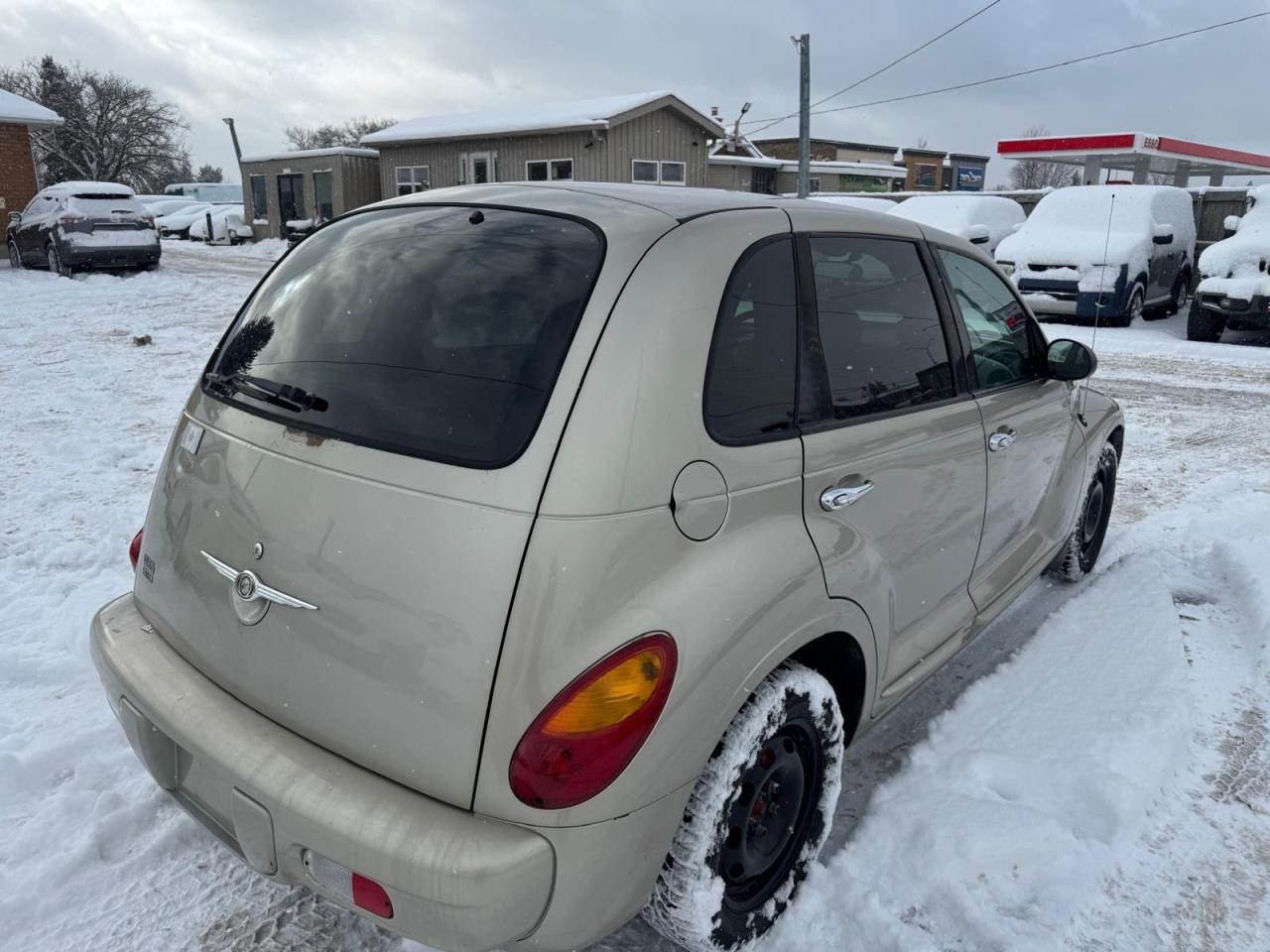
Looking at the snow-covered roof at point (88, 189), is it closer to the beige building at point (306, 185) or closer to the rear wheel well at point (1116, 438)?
the beige building at point (306, 185)

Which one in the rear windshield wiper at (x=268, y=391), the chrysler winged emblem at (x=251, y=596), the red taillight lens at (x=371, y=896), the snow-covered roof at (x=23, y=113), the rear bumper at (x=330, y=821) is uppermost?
the snow-covered roof at (x=23, y=113)

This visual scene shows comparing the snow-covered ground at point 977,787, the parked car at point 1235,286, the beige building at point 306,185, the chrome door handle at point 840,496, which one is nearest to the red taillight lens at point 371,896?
the snow-covered ground at point 977,787

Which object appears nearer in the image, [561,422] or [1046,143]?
[561,422]

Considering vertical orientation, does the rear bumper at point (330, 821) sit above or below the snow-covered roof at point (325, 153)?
below

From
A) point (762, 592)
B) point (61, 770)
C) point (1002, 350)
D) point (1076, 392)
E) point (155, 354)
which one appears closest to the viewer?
point (762, 592)

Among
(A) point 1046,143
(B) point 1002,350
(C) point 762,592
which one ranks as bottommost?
(C) point 762,592

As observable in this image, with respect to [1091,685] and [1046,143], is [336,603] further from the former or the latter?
[1046,143]

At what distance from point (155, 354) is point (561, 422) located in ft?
32.1

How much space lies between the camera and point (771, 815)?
2.27 m

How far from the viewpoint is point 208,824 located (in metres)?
2.05

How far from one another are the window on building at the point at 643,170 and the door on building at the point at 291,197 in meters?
12.7

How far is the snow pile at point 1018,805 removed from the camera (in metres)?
2.33

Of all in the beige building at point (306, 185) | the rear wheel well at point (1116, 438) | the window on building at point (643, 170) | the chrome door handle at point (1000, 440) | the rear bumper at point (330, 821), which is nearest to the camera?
the rear bumper at point (330, 821)

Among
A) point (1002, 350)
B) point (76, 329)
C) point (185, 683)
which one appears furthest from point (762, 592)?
point (76, 329)
